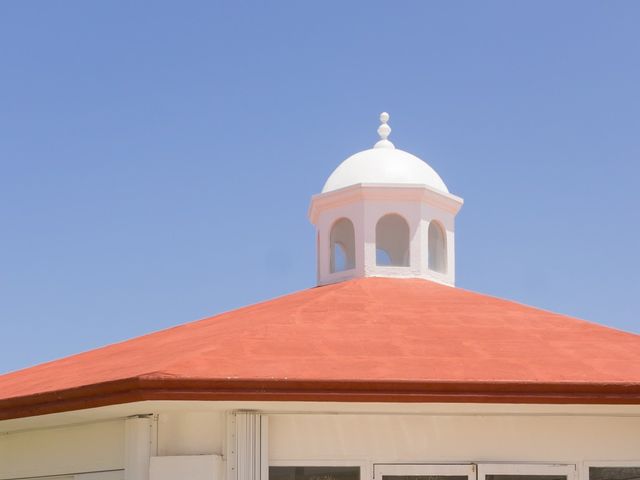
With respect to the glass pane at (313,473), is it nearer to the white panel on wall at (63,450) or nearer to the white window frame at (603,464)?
the white panel on wall at (63,450)

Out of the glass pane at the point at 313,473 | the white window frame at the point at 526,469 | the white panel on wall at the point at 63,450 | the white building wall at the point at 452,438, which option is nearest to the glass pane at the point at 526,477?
the white window frame at the point at 526,469

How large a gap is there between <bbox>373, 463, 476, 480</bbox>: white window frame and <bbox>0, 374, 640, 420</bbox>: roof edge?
105cm

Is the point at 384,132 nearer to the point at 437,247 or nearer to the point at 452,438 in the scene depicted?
the point at 437,247

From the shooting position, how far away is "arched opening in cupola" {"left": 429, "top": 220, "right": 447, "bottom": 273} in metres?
15.8

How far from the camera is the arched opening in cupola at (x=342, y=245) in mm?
15766

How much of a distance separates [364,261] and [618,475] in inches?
198

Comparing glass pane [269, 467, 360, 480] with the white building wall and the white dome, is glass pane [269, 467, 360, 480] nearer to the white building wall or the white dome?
the white building wall

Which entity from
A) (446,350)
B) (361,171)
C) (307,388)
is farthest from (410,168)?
(307,388)

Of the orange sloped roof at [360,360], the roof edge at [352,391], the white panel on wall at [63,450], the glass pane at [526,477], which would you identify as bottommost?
the glass pane at [526,477]

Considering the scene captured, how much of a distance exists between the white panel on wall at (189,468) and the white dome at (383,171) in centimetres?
604

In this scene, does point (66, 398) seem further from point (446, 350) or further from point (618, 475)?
point (618, 475)

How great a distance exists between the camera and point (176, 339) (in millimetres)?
12305

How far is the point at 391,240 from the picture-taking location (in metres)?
16.0

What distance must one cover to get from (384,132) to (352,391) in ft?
24.7
